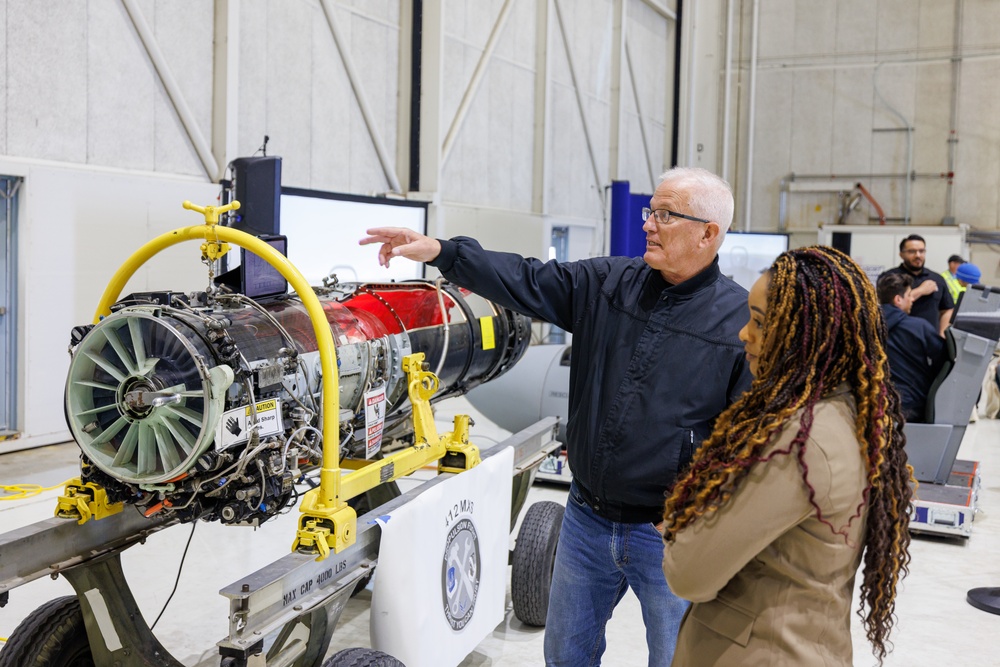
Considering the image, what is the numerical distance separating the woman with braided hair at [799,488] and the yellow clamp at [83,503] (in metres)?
1.76

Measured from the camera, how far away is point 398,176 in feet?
34.1

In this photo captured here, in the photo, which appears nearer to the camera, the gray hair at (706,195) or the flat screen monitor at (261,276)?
the gray hair at (706,195)

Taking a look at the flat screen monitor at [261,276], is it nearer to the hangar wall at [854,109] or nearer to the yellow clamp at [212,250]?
the yellow clamp at [212,250]

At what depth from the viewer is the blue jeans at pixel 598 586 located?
2400 mm

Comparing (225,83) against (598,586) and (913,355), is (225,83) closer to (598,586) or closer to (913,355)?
(913,355)

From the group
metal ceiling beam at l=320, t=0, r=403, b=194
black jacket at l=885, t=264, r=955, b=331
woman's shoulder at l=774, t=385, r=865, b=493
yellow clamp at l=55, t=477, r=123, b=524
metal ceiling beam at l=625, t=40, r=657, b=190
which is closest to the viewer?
woman's shoulder at l=774, t=385, r=865, b=493

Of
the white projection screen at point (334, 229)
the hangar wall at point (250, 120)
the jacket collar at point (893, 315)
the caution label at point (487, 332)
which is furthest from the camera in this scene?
the white projection screen at point (334, 229)

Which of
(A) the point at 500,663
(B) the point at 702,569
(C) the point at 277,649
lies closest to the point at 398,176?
(A) the point at 500,663

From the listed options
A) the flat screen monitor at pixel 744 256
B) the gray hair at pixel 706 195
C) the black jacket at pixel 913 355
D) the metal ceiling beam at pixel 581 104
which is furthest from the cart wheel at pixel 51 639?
the flat screen monitor at pixel 744 256

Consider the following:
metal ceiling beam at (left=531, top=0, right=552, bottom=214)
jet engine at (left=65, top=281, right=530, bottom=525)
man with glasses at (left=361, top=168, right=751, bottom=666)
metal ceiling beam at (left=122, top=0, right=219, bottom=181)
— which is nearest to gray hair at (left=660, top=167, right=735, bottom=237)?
man with glasses at (left=361, top=168, right=751, bottom=666)

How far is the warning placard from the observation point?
2928 mm

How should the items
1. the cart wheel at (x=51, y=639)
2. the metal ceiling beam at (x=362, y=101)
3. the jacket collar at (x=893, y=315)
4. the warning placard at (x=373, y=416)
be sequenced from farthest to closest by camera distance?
1. the metal ceiling beam at (x=362, y=101)
2. the jacket collar at (x=893, y=315)
3. the warning placard at (x=373, y=416)
4. the cart wheel at (x=51, y=639)

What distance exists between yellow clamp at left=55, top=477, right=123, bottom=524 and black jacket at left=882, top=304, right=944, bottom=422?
16.0ft

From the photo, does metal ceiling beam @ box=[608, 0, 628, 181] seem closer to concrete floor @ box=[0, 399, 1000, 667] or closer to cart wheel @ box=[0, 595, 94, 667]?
concrete floor @ box=[0, 399, 1000, 667]
